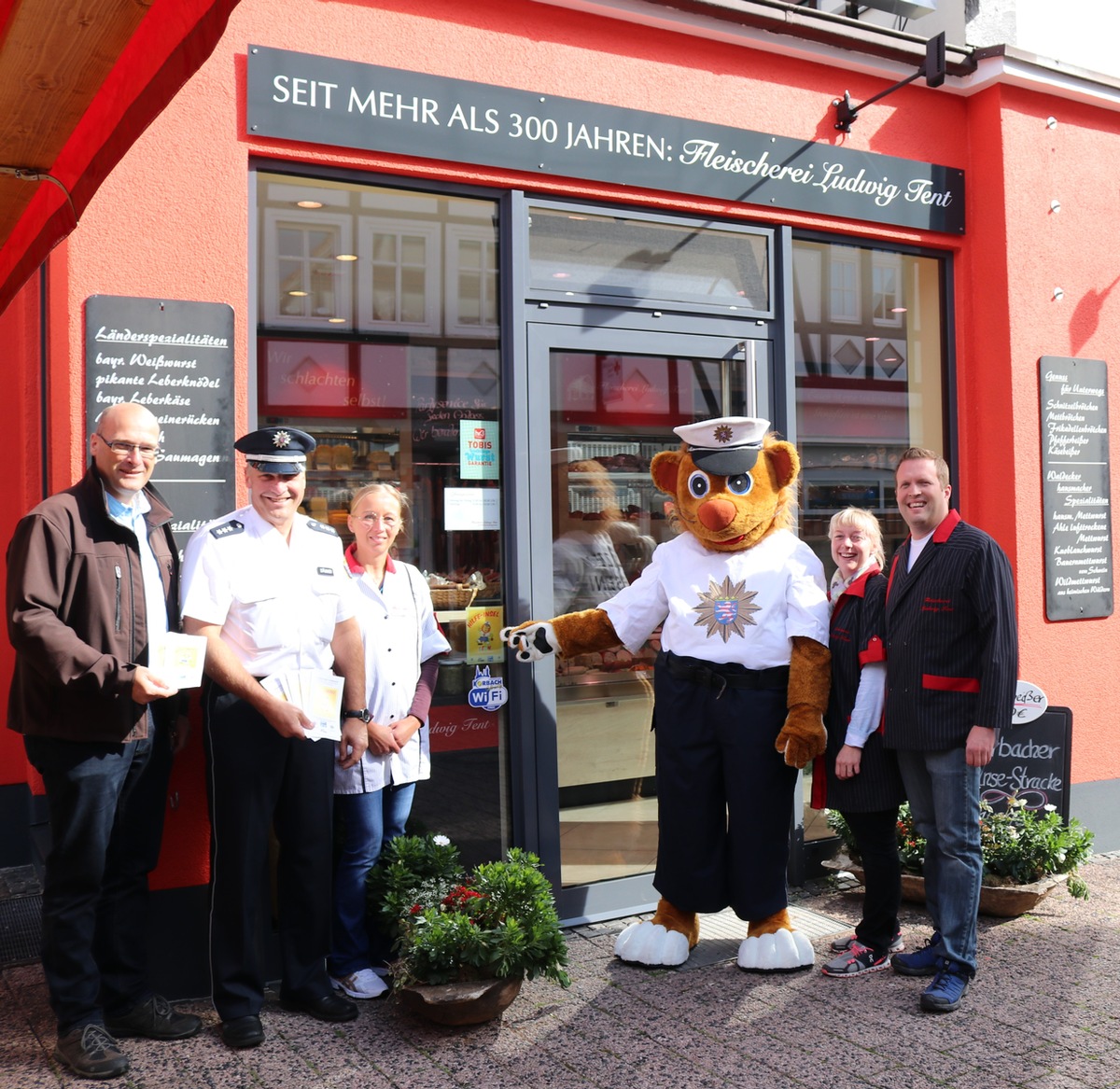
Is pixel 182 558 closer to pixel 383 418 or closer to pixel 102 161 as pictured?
pixel 383 418

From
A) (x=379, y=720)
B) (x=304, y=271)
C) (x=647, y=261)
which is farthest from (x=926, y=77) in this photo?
(x=379, y=720)

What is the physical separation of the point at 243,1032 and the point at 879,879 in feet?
8.19

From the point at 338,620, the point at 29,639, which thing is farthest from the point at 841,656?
the point at 29,639

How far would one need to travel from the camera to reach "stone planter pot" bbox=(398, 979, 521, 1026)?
392cm

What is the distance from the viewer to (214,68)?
15.0ft

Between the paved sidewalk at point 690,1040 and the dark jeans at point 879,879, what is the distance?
16 centimetres

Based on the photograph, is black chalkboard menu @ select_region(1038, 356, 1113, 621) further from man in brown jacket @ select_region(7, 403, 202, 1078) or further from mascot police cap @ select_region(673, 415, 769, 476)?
man in brown jacket @ select_region(7, 403, 202, 1078)

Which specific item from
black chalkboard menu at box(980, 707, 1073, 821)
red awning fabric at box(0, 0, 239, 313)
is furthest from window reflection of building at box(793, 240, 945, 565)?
red awning fabric at box(0, 0, 239, 313)

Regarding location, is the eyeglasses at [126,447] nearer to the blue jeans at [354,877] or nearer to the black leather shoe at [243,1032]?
the blue jeans at [354,877]

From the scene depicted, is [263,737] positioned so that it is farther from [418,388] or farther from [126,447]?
[418,388]

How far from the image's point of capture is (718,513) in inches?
181

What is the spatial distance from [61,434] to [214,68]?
5.13 feet

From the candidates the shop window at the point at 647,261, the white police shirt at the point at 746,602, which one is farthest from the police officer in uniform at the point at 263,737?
the shop window at the point at 647,261

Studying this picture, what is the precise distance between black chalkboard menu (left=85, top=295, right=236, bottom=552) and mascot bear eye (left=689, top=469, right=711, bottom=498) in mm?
1849
